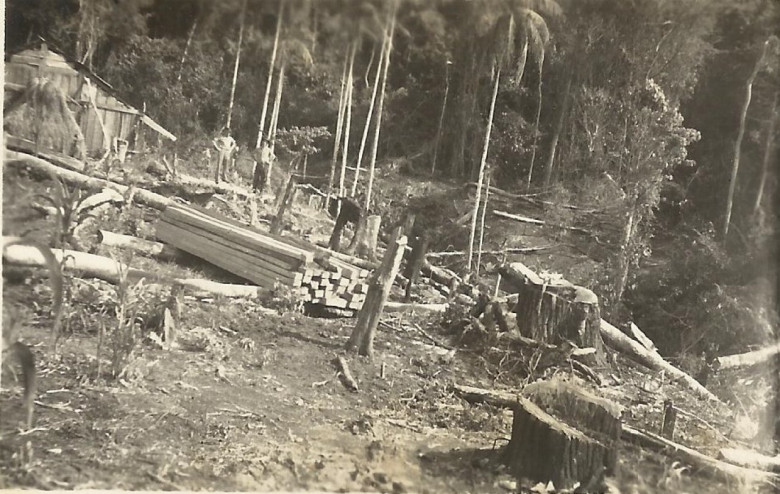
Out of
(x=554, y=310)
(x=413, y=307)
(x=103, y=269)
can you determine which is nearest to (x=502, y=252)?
(x=554, y=310)

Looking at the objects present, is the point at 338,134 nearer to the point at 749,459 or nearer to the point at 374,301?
the point at 374,301

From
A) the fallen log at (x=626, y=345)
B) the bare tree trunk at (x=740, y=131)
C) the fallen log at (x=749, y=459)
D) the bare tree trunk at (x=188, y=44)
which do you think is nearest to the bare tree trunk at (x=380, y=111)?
the fallen log at (x=626, y=345)

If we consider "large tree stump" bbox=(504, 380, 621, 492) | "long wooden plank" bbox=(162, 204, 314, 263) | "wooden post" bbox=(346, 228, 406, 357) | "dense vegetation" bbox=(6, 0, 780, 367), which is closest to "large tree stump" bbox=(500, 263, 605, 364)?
A: "dense vegetation" bbox=(6, 0, 780, 367)

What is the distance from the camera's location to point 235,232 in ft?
10.2

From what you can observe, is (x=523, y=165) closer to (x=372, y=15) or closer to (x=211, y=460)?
(x=372, y=15)

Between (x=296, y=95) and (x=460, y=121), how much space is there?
0.74m

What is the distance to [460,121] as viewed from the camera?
10.8 ft

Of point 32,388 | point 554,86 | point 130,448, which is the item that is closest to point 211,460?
point 130,448

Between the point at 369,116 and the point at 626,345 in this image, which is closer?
the point at 369,116

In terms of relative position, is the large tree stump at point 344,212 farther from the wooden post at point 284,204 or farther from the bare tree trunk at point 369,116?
the wooden post at point 284,204

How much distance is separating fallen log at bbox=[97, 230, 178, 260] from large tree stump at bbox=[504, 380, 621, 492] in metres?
1.61

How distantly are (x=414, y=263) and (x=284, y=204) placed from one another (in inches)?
24.7

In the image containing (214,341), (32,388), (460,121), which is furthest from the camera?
(460,121)

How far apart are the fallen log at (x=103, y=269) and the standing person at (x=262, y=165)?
441 mm
